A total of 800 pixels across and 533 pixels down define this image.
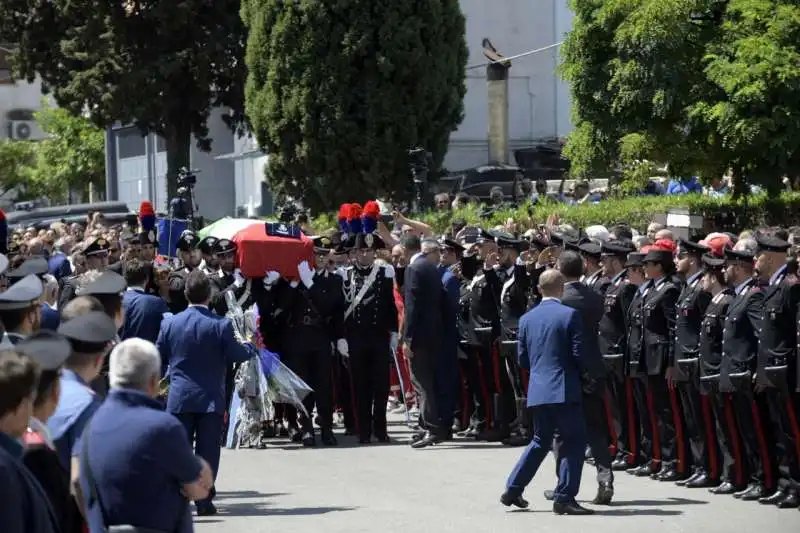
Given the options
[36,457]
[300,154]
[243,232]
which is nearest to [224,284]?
[243,232]

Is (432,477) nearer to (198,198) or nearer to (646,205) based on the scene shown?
(646,205)

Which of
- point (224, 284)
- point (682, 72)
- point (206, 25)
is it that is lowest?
point (224, 284)

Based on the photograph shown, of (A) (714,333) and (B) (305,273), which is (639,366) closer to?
(A) (714,333)

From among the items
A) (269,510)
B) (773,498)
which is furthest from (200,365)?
(773,498)

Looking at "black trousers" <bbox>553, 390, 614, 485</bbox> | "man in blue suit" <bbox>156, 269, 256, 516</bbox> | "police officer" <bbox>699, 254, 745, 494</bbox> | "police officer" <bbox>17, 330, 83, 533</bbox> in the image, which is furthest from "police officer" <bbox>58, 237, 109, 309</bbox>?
"police officer" <bbox>17, 330, 83, 533</bbox>

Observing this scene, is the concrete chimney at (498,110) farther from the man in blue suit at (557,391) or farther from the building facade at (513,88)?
the man in blue suit at (557,391)

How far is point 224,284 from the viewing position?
52.9 feet

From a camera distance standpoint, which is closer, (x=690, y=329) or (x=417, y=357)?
(x=690, y=329)

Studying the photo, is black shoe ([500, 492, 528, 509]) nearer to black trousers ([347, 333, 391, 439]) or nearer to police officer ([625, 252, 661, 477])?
police officer ([625, 252, 661, 477])

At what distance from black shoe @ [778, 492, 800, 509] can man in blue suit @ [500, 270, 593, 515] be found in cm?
158

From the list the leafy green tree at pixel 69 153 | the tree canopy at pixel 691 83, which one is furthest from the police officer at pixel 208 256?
the leafy green tree at pixel 69 153

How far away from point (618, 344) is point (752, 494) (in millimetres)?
2206

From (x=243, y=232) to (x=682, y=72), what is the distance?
283 inches

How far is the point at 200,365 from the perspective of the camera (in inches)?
464
